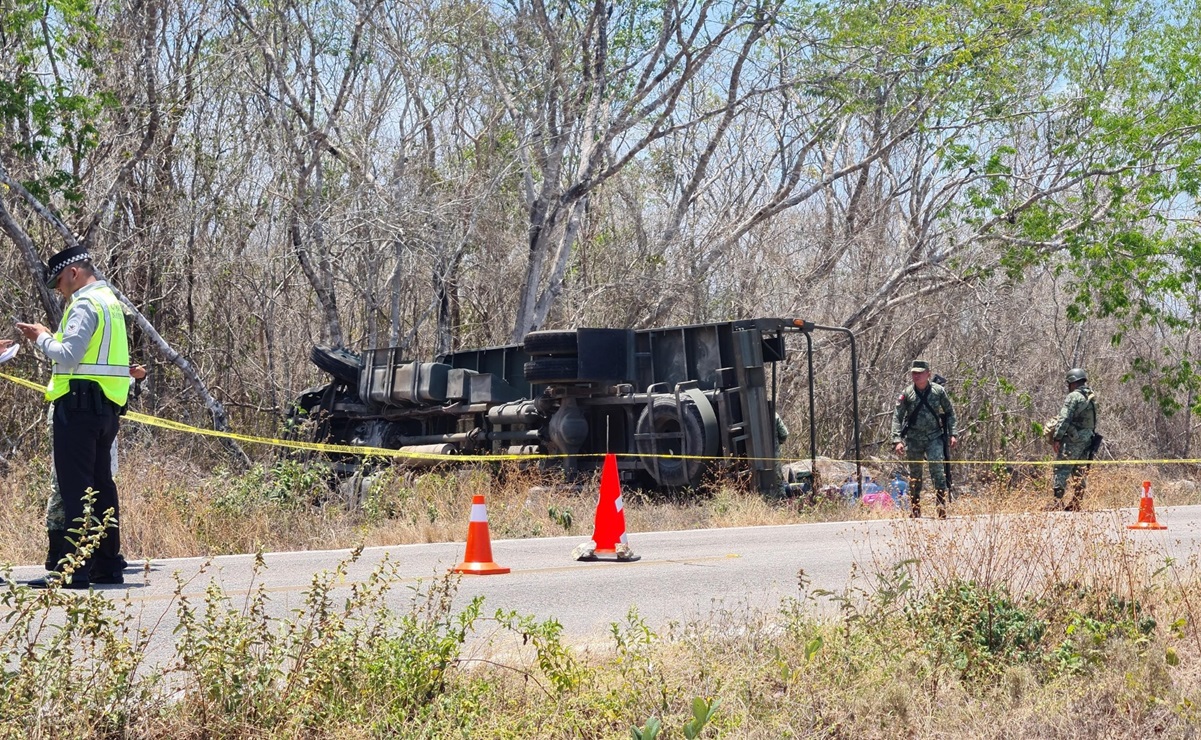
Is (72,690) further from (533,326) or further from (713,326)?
(533,326)

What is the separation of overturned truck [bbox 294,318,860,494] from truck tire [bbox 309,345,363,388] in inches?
26.7

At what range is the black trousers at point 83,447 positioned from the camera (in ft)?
26.5

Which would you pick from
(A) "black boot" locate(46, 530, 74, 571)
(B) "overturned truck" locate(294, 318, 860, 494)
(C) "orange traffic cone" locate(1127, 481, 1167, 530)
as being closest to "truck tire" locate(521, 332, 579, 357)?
(B) "overturned truck" locate(294, 318, 860, 494)

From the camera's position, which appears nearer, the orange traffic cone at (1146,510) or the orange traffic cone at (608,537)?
the orange traffic cone at (608,537)

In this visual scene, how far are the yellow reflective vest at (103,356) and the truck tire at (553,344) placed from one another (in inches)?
312

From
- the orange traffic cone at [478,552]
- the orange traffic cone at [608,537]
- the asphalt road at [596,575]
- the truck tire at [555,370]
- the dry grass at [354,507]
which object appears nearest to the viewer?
the asphalt road at [596,575]

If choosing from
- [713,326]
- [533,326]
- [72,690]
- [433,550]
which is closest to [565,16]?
[533,326]

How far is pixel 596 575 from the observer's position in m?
9.66

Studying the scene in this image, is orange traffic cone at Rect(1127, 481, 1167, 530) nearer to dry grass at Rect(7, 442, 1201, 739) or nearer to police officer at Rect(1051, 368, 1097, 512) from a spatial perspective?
dry grass at Rect(7, 442, 1201, 739)

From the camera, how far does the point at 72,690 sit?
476 centimetres

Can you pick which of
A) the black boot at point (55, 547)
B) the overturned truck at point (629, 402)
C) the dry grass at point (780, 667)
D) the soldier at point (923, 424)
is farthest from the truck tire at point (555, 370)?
the black boot at point (55, 547)

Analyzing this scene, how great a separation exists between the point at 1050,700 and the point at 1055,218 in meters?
18.9

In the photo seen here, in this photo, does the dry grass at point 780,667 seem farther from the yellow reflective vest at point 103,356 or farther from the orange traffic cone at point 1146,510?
the orange traffic cone at point 1146,510

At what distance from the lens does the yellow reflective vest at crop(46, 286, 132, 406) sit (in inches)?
321
